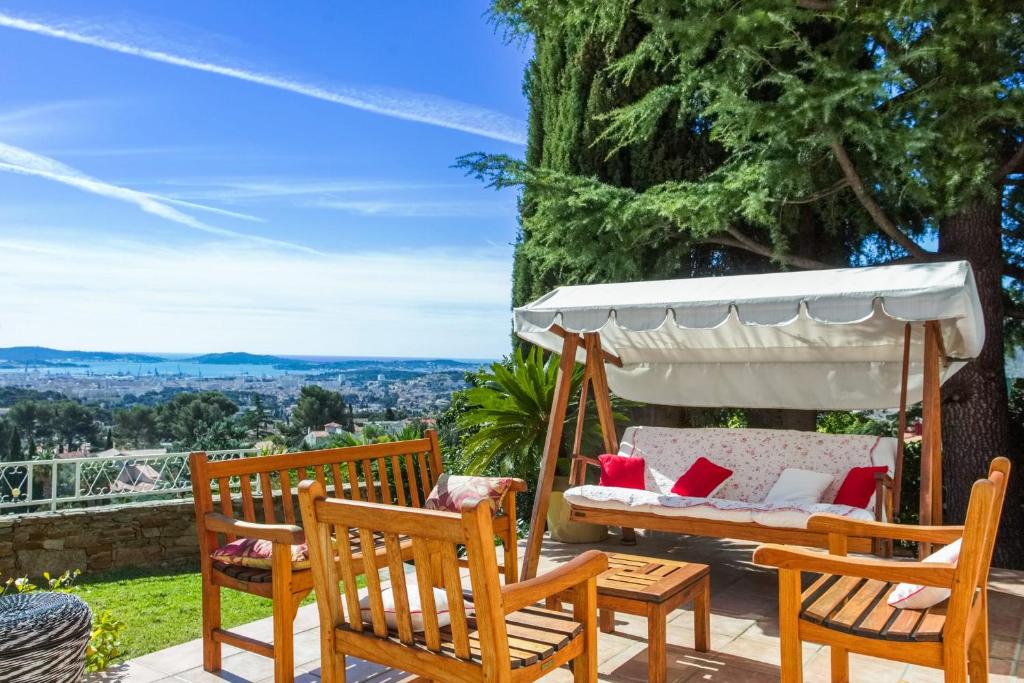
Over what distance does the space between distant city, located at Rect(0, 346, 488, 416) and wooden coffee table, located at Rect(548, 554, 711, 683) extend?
564 centimetres

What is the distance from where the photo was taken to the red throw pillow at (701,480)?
5176 mm

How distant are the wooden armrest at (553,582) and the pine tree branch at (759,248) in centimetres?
456

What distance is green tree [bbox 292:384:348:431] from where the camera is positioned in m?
10.5

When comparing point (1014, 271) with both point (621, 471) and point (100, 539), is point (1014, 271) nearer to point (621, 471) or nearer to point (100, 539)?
point (621, 471)

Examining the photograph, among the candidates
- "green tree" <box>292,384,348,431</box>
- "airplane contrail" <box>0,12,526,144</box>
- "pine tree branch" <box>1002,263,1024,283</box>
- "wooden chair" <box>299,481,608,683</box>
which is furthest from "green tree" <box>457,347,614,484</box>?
"airplane contrail" <box>0,12,526,144</box>

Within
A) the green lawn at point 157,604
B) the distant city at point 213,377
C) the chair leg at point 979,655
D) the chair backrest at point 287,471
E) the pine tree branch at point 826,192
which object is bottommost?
the green lawn at point 157,604

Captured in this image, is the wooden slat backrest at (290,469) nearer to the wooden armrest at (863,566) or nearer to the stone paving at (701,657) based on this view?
the stone paving at (701,657)

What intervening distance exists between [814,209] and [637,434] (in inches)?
110

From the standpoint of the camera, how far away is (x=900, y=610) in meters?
2.58

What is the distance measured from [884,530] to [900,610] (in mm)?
457

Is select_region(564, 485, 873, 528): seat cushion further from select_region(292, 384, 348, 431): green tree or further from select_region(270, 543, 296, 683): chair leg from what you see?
select_region(292, 384, 348, 431): green tree

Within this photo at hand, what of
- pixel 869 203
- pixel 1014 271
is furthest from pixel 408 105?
pixel 1014 271

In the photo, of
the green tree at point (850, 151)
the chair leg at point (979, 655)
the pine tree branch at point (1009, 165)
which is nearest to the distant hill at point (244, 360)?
the green tree at point (850, 151)

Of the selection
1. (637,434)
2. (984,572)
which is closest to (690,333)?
(637,434)
